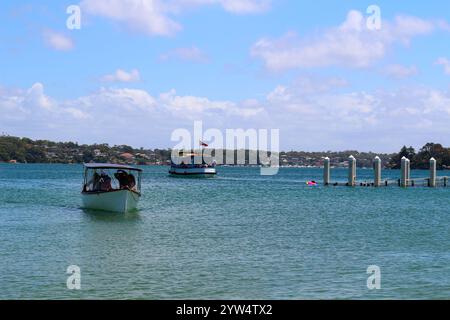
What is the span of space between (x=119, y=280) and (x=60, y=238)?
12.7 metres

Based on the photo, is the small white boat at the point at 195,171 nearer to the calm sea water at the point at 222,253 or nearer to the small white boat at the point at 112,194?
the calm sea water at the point at 222,253

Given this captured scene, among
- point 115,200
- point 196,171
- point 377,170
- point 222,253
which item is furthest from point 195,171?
point 222,253

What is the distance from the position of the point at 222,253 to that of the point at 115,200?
20323 millimetres

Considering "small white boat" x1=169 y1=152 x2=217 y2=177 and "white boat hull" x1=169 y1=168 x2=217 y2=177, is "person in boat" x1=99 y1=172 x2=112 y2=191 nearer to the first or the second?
"small white boat" x1=169 y1=152 x2=217 y2=177

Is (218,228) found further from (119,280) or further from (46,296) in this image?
(46,296)

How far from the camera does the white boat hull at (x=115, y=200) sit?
49125 millimetres

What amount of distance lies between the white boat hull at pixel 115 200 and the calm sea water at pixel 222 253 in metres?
0.94

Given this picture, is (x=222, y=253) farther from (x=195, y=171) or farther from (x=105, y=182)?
(x=195, y=171)

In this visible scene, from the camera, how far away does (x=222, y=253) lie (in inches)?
1203

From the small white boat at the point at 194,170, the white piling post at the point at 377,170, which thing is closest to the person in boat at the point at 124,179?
the white piling post at the point at 377,170

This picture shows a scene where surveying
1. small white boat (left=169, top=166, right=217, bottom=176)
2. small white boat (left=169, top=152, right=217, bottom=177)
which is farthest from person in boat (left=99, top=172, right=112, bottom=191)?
small white boat (left=169, top=166, right=217, bottom=176)

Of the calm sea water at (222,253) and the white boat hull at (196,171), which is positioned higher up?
the white boat hull at (196,171)

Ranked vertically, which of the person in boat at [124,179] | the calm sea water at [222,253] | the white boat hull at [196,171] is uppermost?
the person in boat at [124,179]

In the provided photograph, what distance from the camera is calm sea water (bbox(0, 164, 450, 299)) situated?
2278 cm
